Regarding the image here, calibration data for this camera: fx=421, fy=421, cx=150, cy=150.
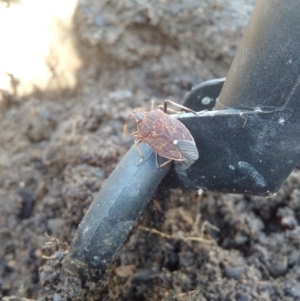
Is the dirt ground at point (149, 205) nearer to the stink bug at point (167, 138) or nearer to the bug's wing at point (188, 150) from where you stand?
the stink bug at point (167, 138)

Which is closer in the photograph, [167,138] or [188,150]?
[188,150]

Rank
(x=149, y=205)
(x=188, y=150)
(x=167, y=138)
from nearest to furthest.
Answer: (x=188, y=150), (x=167, y=138), (x=149, y=205)

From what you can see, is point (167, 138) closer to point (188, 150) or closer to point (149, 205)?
point (188, 150)

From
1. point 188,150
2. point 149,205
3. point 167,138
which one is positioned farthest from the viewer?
point 149,205

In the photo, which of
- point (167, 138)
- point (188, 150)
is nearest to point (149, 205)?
point (167, 138)

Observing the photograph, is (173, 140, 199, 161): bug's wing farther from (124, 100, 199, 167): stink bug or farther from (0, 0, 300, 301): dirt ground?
(0, 0, 300, 301): dirt ground

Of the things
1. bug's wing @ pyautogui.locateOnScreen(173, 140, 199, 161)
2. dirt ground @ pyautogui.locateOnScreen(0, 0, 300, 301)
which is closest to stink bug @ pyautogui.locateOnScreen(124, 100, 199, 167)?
bug's wing @ pyautogui.locateOnScreen(173, 140, 199, 161)

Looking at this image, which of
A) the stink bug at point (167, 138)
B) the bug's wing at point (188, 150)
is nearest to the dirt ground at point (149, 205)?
the stink bug at point (167, 138)
